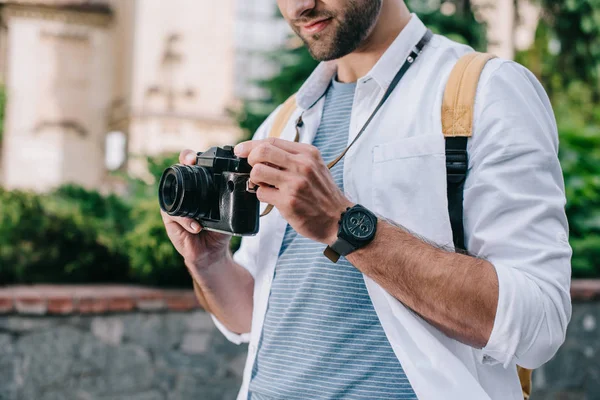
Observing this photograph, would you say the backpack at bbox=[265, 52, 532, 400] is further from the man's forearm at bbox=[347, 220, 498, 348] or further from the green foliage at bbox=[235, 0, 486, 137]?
the green foliage at bbox=[235, 0, 486, 137]

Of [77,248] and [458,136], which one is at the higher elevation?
[458,136]

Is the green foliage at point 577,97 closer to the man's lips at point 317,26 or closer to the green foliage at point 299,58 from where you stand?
the green foliage at point 299,58

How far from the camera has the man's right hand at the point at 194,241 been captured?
1.78m

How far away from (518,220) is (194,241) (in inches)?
31.8

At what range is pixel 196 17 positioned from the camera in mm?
19891

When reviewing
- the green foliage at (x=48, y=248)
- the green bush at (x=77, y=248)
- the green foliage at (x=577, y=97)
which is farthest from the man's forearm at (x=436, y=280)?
the green foliage at (x=577, y=97)

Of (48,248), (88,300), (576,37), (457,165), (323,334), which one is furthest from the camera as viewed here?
(576,37)

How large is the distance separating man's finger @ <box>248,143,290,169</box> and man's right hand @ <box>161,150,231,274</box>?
367 millimetres

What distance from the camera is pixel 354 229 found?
4.64ft

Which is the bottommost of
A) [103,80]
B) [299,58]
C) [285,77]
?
[103,80]

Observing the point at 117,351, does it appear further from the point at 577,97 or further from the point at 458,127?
the point at 577,97

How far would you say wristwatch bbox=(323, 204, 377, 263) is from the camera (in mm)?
1411

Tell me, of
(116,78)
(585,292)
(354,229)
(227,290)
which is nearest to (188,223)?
(227,290)

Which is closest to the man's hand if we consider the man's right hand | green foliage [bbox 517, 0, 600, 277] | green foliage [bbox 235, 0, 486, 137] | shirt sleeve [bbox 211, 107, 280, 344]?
the man's right hand
